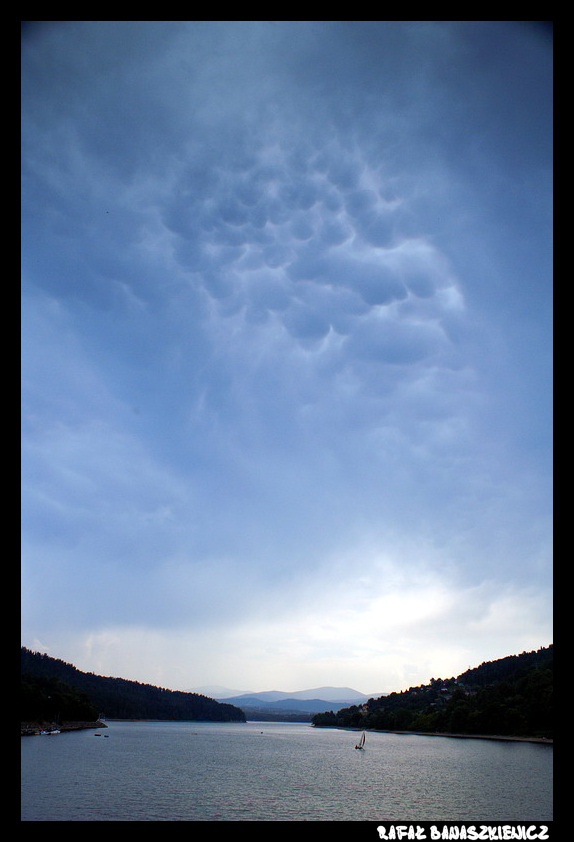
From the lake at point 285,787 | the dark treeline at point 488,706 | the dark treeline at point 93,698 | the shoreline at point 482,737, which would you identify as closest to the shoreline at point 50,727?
the dark treeline at point 93,698

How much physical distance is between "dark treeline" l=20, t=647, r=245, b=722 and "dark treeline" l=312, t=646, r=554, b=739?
51689 mm

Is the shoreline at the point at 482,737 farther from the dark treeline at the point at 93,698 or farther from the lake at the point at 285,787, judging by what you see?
the dark treeline at the point at 93,698

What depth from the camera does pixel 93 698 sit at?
415ft

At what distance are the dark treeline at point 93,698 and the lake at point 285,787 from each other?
31242 millimetres

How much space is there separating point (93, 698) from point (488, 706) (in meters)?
90.7

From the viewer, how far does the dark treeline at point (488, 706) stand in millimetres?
62031

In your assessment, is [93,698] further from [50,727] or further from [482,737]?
[482,737]

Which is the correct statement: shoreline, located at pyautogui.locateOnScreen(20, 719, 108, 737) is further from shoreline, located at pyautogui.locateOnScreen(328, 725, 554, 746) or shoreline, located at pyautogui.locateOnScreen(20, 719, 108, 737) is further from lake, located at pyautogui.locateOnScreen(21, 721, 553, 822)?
shoreline, located at pyautogui.locateOnScreen(328, 725, 554, 746)

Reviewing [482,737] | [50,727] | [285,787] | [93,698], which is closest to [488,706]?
[482,737]
